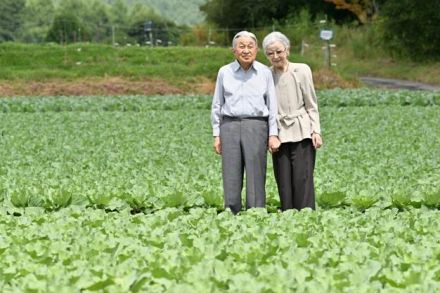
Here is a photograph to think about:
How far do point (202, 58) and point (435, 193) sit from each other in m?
30.6

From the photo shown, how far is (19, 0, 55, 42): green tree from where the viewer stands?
3930 inches

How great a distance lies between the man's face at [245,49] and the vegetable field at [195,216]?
117 centimetres

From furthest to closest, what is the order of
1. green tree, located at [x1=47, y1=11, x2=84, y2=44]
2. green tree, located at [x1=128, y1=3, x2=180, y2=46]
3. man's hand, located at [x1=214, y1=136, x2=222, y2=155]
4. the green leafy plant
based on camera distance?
green tree, located at [x1=47, y1=11, x2=84, y2=44] < green tree, located at [x1=128, y1=3, x2=180, y2=46] < the green leafy plant < man's hand, located at [x1=214, y1=136, x2=222, y2=155]

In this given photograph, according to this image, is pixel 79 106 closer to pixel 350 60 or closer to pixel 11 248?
pixel 11 248

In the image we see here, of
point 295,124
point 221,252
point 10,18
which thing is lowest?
point 10,18

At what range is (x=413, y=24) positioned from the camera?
4531 cm

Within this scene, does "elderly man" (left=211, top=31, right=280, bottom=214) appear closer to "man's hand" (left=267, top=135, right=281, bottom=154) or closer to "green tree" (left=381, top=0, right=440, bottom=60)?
"man's hand" (left=267, top=135, right=281, bottom=154)

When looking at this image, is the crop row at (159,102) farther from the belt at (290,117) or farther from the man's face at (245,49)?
the man's face at (245,49)

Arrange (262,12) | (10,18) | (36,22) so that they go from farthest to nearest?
(36,22) < (10,18) < (262,12)

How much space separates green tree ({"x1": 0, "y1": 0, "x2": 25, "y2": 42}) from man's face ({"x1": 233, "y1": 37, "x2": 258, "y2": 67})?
74.9 m

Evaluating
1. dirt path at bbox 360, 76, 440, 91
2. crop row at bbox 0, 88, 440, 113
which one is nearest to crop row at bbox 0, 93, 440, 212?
crop row at bbox 0, 88, 440, 113

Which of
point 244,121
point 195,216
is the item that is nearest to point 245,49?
point 244,121

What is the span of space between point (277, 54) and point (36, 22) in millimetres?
106094

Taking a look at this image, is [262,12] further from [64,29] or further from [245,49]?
[245,49]
